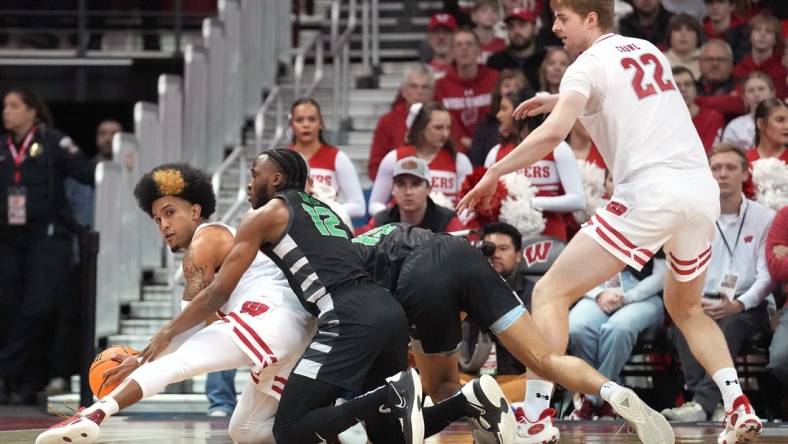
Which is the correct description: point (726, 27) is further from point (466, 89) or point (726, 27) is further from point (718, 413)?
point (718, 413)

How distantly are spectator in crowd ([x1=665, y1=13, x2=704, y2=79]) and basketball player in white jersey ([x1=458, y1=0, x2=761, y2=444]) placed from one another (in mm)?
4455

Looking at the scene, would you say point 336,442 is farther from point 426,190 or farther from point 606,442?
point 426,190

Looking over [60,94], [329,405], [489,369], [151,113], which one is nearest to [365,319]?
[329,405]

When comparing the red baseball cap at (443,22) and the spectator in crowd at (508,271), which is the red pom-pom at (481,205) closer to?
the spectator in crowd at (508,271)

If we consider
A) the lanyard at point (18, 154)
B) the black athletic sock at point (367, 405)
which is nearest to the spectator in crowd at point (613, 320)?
the black athletic sock at point (367, 405)

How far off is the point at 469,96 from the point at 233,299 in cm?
465

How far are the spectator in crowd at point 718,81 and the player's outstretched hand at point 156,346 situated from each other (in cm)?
505

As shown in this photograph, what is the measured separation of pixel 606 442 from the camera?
6648 mm

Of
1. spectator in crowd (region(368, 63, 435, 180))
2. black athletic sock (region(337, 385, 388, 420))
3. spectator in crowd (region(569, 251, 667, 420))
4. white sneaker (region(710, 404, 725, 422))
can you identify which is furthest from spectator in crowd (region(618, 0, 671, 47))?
black athletic sock (region(337, 385, 388, 420))

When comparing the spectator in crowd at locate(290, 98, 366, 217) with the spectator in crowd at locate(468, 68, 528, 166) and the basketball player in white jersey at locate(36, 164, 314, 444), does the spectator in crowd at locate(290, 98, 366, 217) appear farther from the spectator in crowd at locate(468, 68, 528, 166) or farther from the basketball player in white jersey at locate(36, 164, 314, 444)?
the basketball player in white jersey at locate(36, 164, 314, 444)

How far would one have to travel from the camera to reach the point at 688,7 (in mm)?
12062

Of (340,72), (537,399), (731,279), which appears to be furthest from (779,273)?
(340,72)

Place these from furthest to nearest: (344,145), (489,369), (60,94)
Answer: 1. (60,94)
2. (344,145)
3. (489,369)

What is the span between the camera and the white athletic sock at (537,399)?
6242mm
